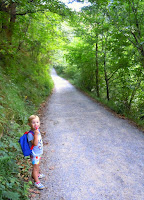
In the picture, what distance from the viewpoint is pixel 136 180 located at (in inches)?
133

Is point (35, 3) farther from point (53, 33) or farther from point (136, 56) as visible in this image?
point (136, 56)

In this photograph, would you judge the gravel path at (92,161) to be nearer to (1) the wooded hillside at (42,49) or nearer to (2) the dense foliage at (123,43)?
(1) the wooded hillside at (42,49)

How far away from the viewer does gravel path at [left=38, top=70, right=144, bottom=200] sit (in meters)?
3.04

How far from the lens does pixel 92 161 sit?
4.03 metres

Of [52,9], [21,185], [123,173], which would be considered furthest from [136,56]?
[21,185]

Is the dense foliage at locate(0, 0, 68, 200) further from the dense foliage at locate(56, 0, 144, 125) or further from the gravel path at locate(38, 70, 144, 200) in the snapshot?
the dense foliage at locate(56, 0, 144, 125)

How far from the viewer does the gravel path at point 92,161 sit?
3.04 meters

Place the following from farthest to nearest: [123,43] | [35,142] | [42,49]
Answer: [42,49] < [123,43] < [35,142]

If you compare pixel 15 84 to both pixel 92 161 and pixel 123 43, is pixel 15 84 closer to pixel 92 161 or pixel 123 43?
pixel 92 161

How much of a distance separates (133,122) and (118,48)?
4.02 meters

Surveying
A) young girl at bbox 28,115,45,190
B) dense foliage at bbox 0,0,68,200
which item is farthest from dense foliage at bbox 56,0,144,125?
young girl at bbox 28,115,45,190

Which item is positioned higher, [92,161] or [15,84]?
[15,84]

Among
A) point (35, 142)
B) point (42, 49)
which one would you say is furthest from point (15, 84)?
point (42, 49)

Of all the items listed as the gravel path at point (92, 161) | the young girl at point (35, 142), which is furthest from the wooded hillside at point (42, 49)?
the gravel path at point (92, 161)
